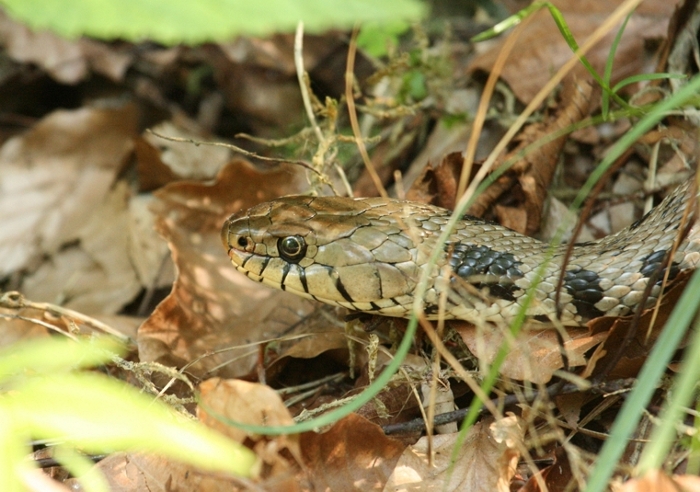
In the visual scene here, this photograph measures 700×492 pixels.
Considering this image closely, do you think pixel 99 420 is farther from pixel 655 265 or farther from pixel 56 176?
pixel 56 176

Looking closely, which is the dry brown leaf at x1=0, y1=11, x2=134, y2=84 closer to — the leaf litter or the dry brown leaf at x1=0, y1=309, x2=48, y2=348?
the leaf litter

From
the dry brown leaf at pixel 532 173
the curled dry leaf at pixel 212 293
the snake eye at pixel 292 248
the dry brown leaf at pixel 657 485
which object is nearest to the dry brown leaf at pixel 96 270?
the curled dry leaf at pixel 212 293

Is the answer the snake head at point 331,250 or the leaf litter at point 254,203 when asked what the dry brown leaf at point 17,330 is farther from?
the snake head at point 331,250

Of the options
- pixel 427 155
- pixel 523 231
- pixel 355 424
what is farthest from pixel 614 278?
pixel 427 155

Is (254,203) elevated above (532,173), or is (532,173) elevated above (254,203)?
(532,173)

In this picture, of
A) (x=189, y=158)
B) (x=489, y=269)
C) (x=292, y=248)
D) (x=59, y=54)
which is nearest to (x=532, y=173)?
(x=489, y=269)

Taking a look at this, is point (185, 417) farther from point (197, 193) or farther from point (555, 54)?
point (555, 54)

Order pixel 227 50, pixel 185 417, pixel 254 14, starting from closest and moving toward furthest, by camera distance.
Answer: pixel 254 14 < pixel 185 417 < pixel 227 50
